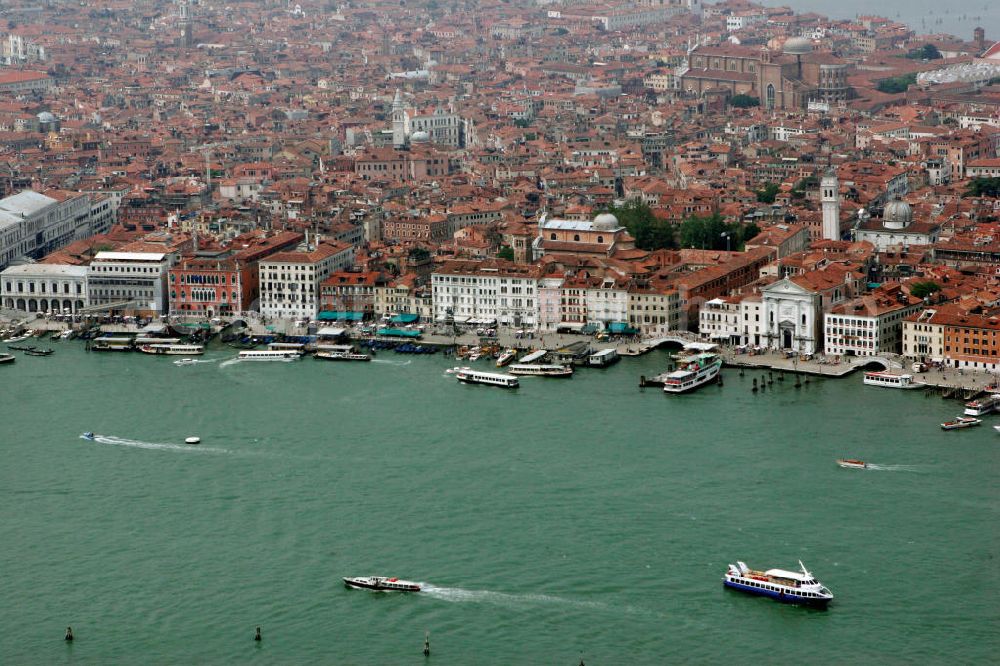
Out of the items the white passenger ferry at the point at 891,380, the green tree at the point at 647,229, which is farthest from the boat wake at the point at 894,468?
the green tree at the point at 647,229

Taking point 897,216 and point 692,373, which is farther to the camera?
point 897,216

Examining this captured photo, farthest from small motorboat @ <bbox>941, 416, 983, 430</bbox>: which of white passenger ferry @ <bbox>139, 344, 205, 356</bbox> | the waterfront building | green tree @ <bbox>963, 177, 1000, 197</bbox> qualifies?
green tree @ <bbox>963, 177, 1000, 197</bbox>

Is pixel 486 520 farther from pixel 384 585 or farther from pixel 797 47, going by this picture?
pixel 797 47

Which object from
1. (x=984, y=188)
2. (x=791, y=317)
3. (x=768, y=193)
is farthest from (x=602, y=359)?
(x=984, y=188)

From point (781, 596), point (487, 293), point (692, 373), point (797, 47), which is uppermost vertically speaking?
point (797, 47)

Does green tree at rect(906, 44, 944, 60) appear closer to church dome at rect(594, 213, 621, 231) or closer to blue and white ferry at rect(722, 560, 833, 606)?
church dome at rect(594, 213, 621, 231)

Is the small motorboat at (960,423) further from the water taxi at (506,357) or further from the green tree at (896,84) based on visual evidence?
the green tree at (896,84)

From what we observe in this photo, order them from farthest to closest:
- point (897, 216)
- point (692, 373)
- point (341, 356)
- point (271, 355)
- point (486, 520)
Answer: point (897, 216) < point (271, 355) < point (341, 356) < point (692, 373) < point (486, 520)
